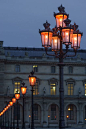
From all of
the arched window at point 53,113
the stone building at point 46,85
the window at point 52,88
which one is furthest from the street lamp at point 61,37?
the window at point 52,88

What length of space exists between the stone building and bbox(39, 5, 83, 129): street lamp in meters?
75.1

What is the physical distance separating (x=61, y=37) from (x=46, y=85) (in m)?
79.5

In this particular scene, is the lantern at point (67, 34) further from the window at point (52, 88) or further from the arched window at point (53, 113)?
the window at point (52, 88)

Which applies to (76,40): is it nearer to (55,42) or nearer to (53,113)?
(55,42)

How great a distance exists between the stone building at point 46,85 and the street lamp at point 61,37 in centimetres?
7508

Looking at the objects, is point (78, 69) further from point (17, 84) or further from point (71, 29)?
point (71, 29)

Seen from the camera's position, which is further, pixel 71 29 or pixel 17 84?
pixel 17 84

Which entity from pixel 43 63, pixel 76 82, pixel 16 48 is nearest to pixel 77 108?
pixel 76 82

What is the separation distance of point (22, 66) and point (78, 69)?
518 inches

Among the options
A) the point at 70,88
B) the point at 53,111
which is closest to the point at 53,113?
the point at 53,111

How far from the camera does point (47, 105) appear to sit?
107 metres

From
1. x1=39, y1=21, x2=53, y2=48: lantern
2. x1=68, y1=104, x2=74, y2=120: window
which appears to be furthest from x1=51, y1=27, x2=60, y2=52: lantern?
x1=68, y1=104, x2=74, y2=120: window

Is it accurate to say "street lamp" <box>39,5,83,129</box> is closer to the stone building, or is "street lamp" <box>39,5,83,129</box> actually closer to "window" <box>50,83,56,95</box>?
the stone building

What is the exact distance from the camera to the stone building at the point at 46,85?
350 feet
